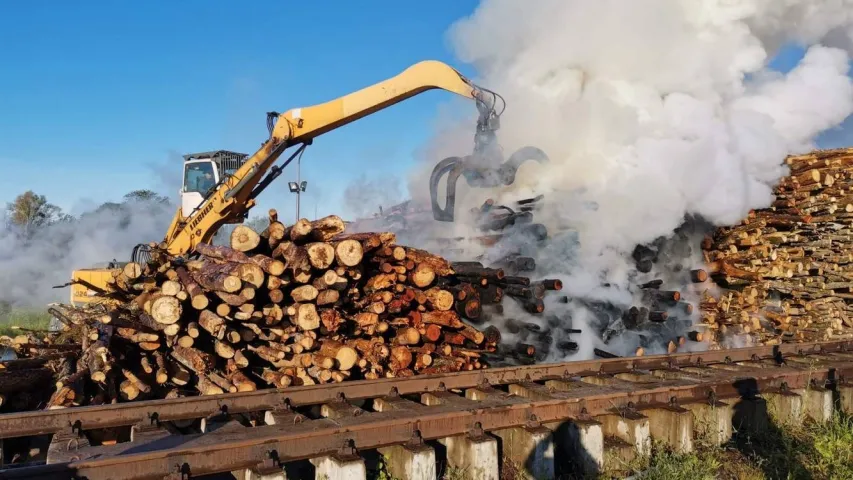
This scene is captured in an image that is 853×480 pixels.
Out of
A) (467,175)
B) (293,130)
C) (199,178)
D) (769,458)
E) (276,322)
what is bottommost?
(769,458)

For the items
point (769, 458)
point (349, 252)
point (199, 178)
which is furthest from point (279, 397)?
point (199, 178)

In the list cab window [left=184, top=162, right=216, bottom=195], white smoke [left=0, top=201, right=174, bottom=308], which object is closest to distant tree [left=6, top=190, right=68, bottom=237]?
white smoke [left=0, top=201, right=174, bottom=308]

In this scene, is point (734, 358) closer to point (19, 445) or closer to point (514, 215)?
point (514, 215)

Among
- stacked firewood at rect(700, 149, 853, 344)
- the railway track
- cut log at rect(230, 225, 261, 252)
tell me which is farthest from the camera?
stacked firewood at rect(700, 149, 853, 344)

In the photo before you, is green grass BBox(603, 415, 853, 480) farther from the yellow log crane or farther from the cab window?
the cab window

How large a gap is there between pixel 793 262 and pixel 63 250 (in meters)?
32.7

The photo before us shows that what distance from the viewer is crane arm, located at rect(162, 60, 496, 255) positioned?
340 inches

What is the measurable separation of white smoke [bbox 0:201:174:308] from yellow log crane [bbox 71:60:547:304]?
61.4 feet

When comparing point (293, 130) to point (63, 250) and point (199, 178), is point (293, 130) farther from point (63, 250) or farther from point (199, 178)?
point (63, 250)

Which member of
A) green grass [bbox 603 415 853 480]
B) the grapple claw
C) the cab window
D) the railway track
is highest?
the cab window

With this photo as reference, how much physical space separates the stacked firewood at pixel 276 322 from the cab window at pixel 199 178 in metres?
5.59

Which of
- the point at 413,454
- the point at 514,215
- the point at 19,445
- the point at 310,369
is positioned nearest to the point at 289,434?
the point at 413,454

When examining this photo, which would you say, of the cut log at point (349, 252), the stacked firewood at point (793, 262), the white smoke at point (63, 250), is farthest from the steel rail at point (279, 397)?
the white smoke at point (63, 250)

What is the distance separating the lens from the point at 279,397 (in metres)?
5.01
